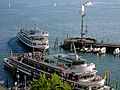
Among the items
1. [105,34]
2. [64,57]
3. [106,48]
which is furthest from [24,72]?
[105,34]

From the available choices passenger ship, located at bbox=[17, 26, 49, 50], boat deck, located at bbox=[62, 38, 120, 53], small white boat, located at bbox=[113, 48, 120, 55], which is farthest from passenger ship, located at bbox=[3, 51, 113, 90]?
boat deck, located at bbox=[62, 38, 120, 53]

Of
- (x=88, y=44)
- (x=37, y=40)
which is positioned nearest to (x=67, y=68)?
(x=37, y=40)

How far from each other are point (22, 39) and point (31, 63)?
126 ft

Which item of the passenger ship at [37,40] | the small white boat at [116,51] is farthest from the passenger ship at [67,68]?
the small white boat at [116,51]

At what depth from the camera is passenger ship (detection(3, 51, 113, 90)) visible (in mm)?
55219

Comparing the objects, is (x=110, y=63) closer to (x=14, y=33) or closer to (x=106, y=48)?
(x=106, y=48)

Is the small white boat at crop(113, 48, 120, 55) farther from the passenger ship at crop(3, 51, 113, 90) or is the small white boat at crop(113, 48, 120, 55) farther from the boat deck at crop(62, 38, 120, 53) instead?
the passenger ship at crop(3, 51, 113, 90)

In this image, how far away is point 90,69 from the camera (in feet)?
185

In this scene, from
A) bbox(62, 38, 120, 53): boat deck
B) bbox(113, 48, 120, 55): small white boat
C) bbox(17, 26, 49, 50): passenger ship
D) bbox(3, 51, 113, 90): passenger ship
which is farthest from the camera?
bbox(62, 38, 120, 53): boat deck

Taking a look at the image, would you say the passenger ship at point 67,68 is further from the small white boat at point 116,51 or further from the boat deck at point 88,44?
the boat deck at point 88,44

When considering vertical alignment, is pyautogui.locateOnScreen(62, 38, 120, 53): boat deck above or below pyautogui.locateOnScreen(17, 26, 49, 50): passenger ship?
below

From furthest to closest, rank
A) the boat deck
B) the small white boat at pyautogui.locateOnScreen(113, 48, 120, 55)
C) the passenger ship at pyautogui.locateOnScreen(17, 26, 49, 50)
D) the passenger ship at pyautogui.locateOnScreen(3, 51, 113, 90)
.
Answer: the boat deck → the passenger ship at pyautogui.locateOnScreen(17, 26, 49, 50) → the small white boat at pyautogui.locateOnScreen(113, 48, 120, 55) → the passenger ship at pyautogui.locateOnScreen(3, 51, 113, 90)

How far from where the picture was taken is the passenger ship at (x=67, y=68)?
5522 centimetres

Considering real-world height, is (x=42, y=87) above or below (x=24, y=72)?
above
